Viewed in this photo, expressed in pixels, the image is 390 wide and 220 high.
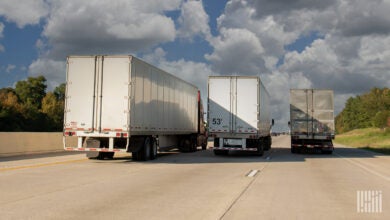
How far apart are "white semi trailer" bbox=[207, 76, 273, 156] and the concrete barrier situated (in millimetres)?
9886

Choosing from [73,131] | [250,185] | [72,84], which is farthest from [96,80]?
[250,185]

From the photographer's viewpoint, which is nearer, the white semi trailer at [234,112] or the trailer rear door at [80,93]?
the trailer rear door at [80,93]

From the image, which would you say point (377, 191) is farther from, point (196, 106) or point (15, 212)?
point (196, 106)

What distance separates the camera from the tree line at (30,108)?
3324 inches

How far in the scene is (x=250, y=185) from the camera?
11547mm

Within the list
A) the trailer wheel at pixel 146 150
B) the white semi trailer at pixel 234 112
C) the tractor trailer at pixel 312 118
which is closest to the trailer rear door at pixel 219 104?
the white semi trailer at pixel 234 112

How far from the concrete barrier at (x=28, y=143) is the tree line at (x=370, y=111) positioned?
81736 millimetres

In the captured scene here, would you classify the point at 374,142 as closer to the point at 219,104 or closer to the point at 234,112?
the point at 234,112

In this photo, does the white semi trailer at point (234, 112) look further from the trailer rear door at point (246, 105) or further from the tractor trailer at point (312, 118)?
the tractor trailer at point (312, 118)

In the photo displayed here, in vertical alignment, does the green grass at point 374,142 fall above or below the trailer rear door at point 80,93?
below

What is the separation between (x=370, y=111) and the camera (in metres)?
134

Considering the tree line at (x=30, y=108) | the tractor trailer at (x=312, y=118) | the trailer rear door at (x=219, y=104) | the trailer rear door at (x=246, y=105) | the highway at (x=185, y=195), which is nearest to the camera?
the highway at (x=185, y=195)

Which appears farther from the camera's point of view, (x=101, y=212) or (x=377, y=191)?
(x=377, y=191)

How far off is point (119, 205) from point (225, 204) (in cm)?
193
